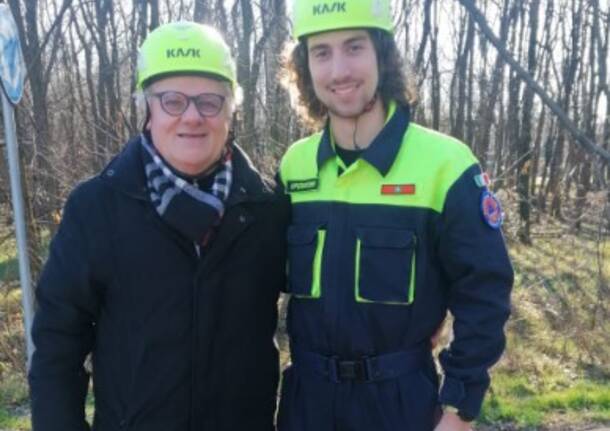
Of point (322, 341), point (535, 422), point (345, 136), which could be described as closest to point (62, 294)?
point (322, 341)

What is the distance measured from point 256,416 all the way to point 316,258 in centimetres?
64

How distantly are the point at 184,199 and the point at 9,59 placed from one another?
2490 millimetres

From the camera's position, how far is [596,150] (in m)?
5.84

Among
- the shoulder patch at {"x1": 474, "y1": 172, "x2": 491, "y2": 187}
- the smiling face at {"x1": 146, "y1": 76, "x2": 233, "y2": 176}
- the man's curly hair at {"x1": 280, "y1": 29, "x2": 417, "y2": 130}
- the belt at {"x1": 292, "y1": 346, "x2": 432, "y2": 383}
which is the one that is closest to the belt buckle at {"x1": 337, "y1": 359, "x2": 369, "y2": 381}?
the belt at {"x1": 292, "y1": 346, "x2": 432, "y2": 383}

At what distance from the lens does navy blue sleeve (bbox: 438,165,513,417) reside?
2209 millimetres

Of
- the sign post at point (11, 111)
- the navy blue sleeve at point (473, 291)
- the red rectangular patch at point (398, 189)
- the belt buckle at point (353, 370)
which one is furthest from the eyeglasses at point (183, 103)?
the sign post at point (11, 111)

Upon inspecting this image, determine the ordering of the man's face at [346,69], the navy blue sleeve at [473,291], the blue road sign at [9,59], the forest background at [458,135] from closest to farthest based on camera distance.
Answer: the navy blue sleeve at [473,291] → the man's face at [346,69] → the blue road sign at [9,59] → the forest background at [458,135]

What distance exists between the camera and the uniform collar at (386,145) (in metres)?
2.35

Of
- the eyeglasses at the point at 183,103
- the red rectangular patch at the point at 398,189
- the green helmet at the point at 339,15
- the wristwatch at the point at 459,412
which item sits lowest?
the wristwatch at the point at 459,412

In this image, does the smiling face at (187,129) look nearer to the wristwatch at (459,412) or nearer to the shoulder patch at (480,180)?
the shoulder patch at (480,180)

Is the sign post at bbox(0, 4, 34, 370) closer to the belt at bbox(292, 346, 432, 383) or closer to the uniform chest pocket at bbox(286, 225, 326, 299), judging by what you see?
the uniform chest pocket at bbox(286, 225, 326, 299)

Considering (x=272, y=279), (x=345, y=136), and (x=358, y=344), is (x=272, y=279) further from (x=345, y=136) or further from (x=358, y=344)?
(x=345, y=136)

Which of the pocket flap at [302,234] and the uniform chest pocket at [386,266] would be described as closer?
the uniform chest pocket at [386,266]

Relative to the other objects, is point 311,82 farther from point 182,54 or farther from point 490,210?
point 490,210
